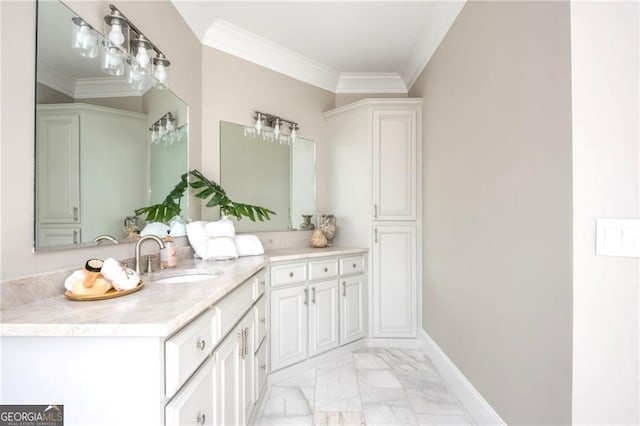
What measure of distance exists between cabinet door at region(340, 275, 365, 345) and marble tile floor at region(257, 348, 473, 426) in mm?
216

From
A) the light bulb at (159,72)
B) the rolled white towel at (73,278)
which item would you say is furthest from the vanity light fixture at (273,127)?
the rolled white towel at (73,278)

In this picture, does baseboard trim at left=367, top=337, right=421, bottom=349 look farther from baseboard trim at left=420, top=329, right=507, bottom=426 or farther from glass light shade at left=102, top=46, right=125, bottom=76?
glass light shade at left=102, top=46, right=125, bottom=76

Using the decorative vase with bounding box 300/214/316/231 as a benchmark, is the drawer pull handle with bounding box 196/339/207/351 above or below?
below

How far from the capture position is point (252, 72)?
2764 mm

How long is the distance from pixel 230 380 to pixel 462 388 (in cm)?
149

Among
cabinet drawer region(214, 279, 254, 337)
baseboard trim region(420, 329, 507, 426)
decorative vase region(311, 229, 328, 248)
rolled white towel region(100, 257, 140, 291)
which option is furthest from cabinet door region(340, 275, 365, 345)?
rolled white towel region(100, 257, 140, 291)

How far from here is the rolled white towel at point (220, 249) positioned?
1.98m

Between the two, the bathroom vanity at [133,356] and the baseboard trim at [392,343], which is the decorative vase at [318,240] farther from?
the bathroom vanity at [133,356]

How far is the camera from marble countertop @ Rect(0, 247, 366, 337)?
31.2 inches

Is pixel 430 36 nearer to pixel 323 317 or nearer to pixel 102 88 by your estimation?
pixel 102 88
